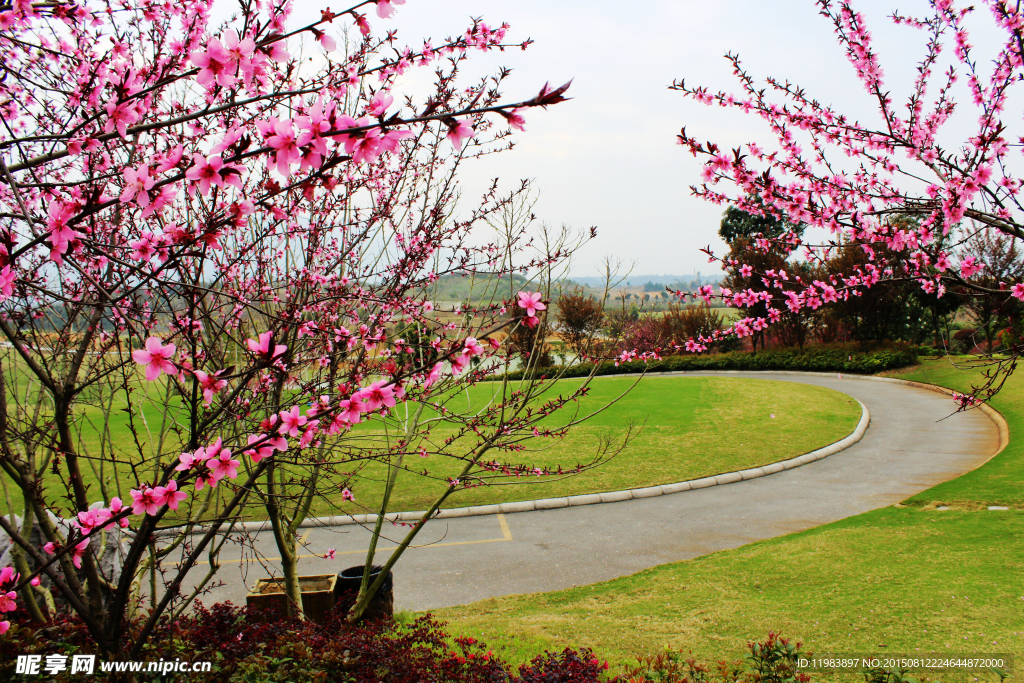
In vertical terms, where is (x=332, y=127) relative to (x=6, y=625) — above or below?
above

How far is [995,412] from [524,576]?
45.4 ft

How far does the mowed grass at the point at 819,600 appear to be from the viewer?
4.20 m

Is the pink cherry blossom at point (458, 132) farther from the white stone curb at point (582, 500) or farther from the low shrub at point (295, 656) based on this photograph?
the white stone curb at point (582, 500)

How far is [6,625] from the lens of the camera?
7.30 ft

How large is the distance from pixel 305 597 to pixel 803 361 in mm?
24665

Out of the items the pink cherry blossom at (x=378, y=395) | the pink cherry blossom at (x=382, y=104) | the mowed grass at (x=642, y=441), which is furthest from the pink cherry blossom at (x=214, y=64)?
the mowed grass at (x=642, y=441)

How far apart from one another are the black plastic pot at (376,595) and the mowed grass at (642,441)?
1.14m

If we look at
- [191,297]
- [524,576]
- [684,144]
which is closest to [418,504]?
[524,576]

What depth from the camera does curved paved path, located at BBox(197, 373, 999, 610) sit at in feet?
22.0

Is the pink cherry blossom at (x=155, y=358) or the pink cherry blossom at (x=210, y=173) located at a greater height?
the pink cherry blossom at (x=210, y=173)

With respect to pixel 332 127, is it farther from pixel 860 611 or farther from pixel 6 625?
pixel 860 611

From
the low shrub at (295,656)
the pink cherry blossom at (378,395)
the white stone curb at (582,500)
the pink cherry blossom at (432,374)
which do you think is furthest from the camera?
the white stone curb at (582,500)

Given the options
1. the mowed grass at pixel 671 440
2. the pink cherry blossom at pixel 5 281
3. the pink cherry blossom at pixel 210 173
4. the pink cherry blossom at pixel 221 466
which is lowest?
the mowed grass at pixel 671 440

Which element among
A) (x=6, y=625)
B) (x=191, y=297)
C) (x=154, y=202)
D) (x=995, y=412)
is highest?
(x=154, y=202)
